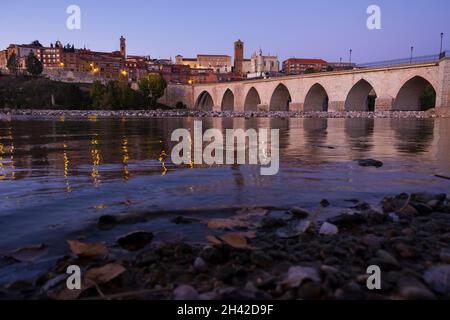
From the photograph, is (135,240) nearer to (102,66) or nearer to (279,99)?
(279,99)

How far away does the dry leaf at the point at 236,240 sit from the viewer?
3423 millimetres

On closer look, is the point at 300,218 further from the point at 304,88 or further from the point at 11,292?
the point at 304,88

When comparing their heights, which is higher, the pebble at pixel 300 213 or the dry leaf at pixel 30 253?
the pebble at pixel 300 213

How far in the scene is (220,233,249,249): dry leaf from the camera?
11.2 feet

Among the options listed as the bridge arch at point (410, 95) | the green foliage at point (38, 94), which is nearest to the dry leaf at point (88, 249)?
the bridge arch at point (410, 95)

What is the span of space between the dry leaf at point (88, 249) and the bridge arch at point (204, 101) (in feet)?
360

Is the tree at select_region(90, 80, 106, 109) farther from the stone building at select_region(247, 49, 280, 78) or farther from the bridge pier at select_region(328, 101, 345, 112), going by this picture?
the stone building at select_region(247, 49, 280, 78)

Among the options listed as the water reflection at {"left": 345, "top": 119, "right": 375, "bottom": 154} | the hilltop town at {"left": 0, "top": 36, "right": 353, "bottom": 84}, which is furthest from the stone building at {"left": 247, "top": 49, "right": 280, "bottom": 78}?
the water reflection at {"left": 345, "top": 119, "right": 375, "bottom": 154}

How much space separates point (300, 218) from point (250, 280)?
1804 millimetres

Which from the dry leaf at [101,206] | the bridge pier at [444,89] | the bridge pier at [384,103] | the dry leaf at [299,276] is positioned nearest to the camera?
the dry leaf at [299,276]

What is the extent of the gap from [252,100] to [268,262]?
9236 centimetres

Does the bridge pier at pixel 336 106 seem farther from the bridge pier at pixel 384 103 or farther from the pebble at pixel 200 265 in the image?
the pebble at pixel 200 265

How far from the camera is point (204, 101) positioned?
119062 mm

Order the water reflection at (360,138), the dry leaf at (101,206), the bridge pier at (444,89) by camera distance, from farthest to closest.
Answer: the bridge pier at (444,89) < the water reflection at (360,138) < the dry leaf at (101,206)
